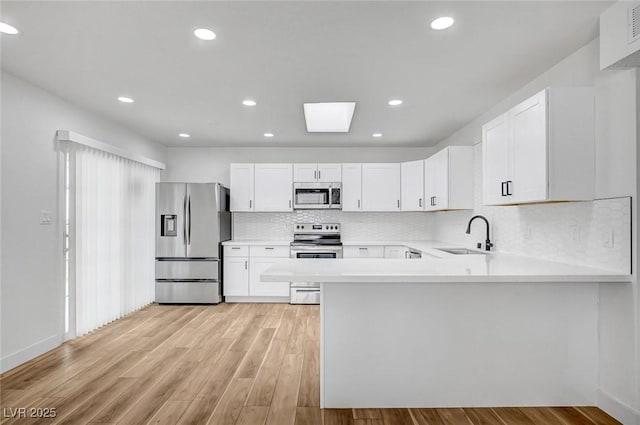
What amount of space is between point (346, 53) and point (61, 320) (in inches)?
144

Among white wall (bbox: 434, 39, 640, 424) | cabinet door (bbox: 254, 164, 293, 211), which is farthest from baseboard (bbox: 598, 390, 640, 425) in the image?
cabinet door (bbox: 254, 164, 293, 211)

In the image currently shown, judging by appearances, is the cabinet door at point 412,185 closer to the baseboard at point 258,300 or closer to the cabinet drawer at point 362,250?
the cabinet drawer at point 362,250

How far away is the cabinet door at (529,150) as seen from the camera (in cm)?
232

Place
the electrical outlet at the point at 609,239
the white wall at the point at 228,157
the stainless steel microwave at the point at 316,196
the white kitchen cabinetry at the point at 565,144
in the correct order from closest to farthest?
1. the electrical outlet at the point at 609,239
2. the white kitchen cabinetry at the point at 565,144
3. the stainless steel microwave at the point at 316,196
4. the white wall at the point at 228,157

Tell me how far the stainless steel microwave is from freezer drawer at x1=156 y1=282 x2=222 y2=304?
178cm

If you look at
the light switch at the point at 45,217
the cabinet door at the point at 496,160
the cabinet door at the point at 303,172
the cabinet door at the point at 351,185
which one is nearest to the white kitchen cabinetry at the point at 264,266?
the cabinet door at the point at 303,172

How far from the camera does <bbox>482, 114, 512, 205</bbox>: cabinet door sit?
2781mm

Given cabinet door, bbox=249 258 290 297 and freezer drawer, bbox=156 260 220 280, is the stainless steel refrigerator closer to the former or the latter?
freezer drawer, bbox=156 260 220 280

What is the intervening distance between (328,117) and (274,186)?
1.57m

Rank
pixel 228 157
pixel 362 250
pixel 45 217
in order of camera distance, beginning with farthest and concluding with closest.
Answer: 1. pixel 228 157
2. pixel 362 250
3. pixel 45 217

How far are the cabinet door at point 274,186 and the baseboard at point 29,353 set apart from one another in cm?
303

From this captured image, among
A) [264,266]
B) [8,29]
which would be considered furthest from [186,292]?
[8,29]

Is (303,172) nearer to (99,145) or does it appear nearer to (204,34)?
(99,145)

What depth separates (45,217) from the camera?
3.27m
